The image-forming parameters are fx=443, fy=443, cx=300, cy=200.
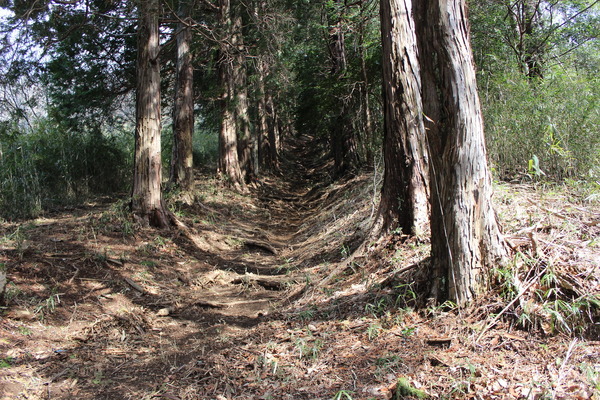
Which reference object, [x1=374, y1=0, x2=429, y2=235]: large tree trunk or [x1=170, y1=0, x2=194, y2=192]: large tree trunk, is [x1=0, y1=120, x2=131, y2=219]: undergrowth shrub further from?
[x1=374, y1=0, x2=429, y2=235]: large tree trunk

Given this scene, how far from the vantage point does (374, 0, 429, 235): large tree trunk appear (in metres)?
5.52

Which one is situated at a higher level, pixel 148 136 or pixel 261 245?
pixel 148 136

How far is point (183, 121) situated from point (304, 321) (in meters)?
7.96

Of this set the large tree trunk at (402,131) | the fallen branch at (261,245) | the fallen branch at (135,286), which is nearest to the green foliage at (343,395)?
the large tree trunk at (402,131)

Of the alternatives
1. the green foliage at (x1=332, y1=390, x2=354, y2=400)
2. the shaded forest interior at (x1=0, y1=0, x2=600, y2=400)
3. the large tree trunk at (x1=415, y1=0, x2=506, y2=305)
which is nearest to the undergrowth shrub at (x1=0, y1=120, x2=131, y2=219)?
the shaded forest interior at (x1=0, y1=0, x2=600, y2=400)

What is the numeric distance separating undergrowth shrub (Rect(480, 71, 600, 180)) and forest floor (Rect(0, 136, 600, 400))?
0.50m

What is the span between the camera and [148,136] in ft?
26.3

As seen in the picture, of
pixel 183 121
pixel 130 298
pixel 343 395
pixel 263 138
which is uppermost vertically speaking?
pixel 263 138

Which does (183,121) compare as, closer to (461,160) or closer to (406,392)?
(461,160)

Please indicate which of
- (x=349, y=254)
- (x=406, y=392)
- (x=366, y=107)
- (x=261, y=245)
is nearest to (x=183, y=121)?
(x=261, y=245)

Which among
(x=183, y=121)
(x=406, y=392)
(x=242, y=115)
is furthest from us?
(x=242, y=115)

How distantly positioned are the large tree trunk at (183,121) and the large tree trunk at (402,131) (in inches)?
249

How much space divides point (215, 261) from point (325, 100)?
7.70 m

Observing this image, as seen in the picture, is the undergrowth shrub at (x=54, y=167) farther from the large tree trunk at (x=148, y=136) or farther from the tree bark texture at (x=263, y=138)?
the tree bark texture at (x=263, y=138)
